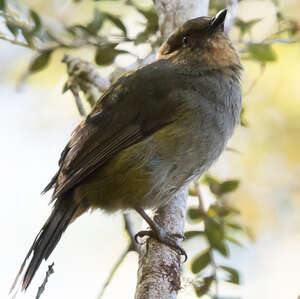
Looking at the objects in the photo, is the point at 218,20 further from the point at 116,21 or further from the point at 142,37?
the point at 116,21

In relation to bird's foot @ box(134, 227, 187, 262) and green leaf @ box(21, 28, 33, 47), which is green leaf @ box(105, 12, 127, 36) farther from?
bird's foot @ box(134, 227, 187, 262)

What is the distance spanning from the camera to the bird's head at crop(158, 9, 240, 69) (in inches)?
167

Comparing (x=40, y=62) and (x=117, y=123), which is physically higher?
(x=40, y=62)

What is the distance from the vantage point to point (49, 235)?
3.82m

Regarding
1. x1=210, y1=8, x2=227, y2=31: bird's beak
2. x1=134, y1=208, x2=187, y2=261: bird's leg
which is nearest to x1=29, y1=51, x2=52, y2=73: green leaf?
x1=210, y1=8, x2=227, y2=31: bird's beak

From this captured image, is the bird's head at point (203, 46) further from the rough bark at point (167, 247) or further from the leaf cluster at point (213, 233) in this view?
the leaf cluster at point (213, 233)

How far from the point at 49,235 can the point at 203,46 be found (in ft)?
5.54

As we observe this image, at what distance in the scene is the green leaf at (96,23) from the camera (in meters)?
4.32

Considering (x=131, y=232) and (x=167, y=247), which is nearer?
(x=167, y=247)

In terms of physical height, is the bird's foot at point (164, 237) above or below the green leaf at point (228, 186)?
below

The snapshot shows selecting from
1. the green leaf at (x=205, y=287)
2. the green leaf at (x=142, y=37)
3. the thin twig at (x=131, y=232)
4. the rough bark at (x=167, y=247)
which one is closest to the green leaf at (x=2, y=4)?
the green leaf at (x=142, y=37)

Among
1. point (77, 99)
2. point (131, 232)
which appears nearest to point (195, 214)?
point (131, 232)

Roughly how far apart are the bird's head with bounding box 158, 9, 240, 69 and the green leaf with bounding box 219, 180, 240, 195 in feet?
2.64

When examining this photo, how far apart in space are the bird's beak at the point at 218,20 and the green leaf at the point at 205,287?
169 cm
